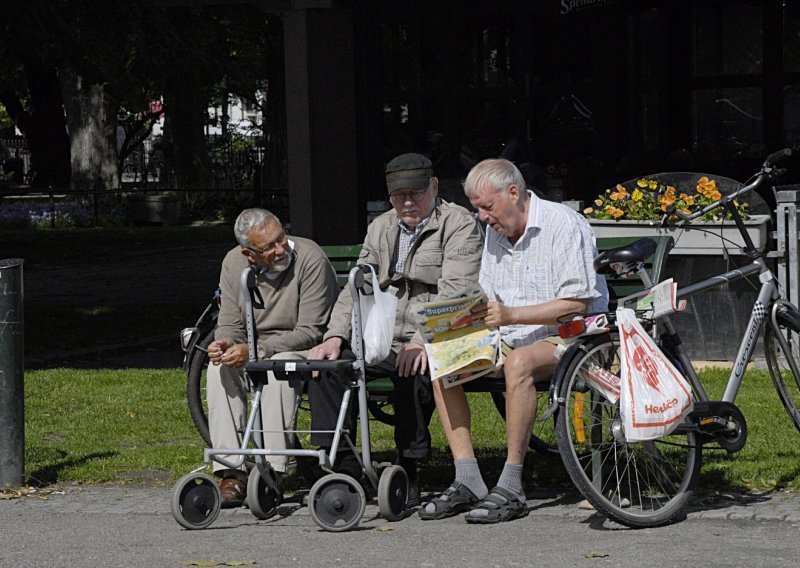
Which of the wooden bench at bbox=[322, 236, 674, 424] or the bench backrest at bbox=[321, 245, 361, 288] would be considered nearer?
the wooden bench at bbox=[322, 236, 674, 424]

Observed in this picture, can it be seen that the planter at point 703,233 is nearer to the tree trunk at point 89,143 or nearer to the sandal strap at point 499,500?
the sandal strap at point 499,500

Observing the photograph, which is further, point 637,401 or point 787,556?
point 637,401

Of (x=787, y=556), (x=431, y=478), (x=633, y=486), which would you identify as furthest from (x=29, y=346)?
(x=787, y=556)

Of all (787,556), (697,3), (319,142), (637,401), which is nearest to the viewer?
(787,556)

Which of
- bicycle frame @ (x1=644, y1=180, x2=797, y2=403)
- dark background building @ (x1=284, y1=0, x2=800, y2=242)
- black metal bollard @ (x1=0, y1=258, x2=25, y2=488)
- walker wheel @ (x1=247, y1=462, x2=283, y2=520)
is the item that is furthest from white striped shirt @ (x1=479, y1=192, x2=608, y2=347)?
dark background building @ (x1=284, y1=0, x2=800, y2=242)

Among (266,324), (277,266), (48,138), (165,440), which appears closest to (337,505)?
(266,324)

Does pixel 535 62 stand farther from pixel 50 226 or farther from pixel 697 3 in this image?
pixel 50 226

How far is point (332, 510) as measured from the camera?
5980mm

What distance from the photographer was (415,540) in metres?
5.84

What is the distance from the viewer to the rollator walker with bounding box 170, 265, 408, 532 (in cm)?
598

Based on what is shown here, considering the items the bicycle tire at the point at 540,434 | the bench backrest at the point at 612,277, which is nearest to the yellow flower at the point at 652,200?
the bench backrest at the point at 612,277

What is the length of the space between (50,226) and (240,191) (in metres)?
3.64

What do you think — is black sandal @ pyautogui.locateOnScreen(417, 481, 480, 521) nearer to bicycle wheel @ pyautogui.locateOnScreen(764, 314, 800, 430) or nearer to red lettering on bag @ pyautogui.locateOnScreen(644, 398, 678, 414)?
red lettering on bag @ pyautogui.locateOnScreen(644, 398, 678, 414)

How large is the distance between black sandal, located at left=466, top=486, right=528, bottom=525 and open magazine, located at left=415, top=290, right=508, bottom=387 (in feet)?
1.62
